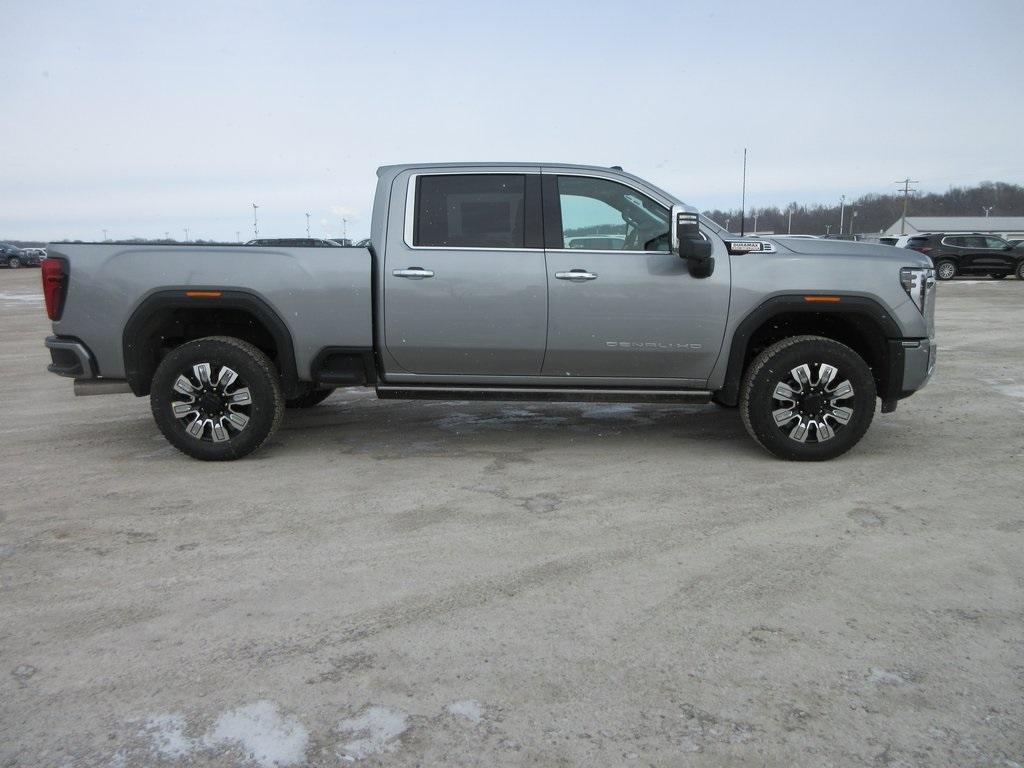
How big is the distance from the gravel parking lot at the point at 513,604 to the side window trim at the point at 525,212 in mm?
1431

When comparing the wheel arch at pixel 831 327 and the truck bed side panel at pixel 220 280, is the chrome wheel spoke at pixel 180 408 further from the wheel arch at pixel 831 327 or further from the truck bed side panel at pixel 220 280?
the wheel arch at pixel 831 327

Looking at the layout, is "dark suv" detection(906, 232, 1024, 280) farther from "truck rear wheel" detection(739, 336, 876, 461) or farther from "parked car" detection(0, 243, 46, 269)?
"parked car" detection(0, 243, 46, 269)

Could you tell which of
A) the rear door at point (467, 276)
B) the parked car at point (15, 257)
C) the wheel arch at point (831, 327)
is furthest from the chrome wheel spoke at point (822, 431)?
the parked car at point (15, 257)

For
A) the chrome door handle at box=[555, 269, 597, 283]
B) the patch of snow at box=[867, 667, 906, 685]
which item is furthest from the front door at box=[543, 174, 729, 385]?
the patch of snow at box=[867, 667, 906, 685]

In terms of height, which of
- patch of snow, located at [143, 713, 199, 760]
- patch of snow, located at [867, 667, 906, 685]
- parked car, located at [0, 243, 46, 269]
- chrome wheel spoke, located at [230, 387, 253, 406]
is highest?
parked car, located at [0, 243, 46, 269]

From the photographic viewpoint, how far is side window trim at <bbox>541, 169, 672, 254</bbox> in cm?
543

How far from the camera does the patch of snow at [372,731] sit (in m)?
2.38

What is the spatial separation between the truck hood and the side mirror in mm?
590

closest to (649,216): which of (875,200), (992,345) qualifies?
(992,345)

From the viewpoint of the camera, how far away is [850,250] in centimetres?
550

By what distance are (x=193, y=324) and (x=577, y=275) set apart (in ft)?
9.01

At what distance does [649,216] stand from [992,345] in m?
8.23

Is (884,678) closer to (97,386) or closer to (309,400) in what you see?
(97,386)

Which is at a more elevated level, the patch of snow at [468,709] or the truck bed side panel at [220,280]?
the truck bed side panel at [220,280]
